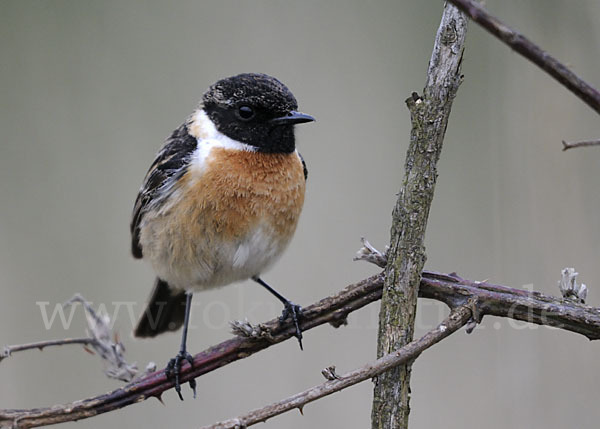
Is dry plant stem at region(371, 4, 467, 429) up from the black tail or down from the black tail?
up

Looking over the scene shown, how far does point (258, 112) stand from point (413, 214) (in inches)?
60.5

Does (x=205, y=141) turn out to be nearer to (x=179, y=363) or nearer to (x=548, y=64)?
(x=179, y=363)

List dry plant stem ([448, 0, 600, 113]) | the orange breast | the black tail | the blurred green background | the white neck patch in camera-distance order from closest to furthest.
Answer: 1. dry plant stem ([448, 0, 600, 113])
2. the orange breast
3. the white neck patch
4. the black tail
5. the blurred green background

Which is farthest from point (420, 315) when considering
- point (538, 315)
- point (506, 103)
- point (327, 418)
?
point (538, 315)

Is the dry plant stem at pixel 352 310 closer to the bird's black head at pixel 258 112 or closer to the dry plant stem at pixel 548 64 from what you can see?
the dry plant stem at pixel 548 64

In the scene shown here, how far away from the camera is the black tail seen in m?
3.42

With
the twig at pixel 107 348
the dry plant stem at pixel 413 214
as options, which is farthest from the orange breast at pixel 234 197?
the dry plant stem at pixel 413 214

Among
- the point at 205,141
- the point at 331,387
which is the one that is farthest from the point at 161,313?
the point at 331,387

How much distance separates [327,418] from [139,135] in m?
1.92

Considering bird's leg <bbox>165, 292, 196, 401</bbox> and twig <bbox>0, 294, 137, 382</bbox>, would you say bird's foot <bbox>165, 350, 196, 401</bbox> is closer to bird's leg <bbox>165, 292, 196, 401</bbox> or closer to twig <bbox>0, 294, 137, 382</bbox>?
bird's leg <bbox>165, 292, 196, 401</bbox>

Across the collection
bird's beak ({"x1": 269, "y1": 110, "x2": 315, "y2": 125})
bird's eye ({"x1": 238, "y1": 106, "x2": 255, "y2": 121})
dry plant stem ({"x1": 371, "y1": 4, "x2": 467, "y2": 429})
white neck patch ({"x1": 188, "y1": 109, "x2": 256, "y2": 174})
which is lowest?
dry plant stem ({"x1": 371, "y1": 4, "x2": 467, "y2": 429})

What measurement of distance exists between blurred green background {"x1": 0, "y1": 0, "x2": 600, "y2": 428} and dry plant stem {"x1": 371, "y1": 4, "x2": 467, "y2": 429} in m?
2.07

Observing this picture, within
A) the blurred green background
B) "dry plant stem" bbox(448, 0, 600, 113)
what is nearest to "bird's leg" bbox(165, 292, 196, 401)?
the blurred green background

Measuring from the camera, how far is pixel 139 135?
4.00m
